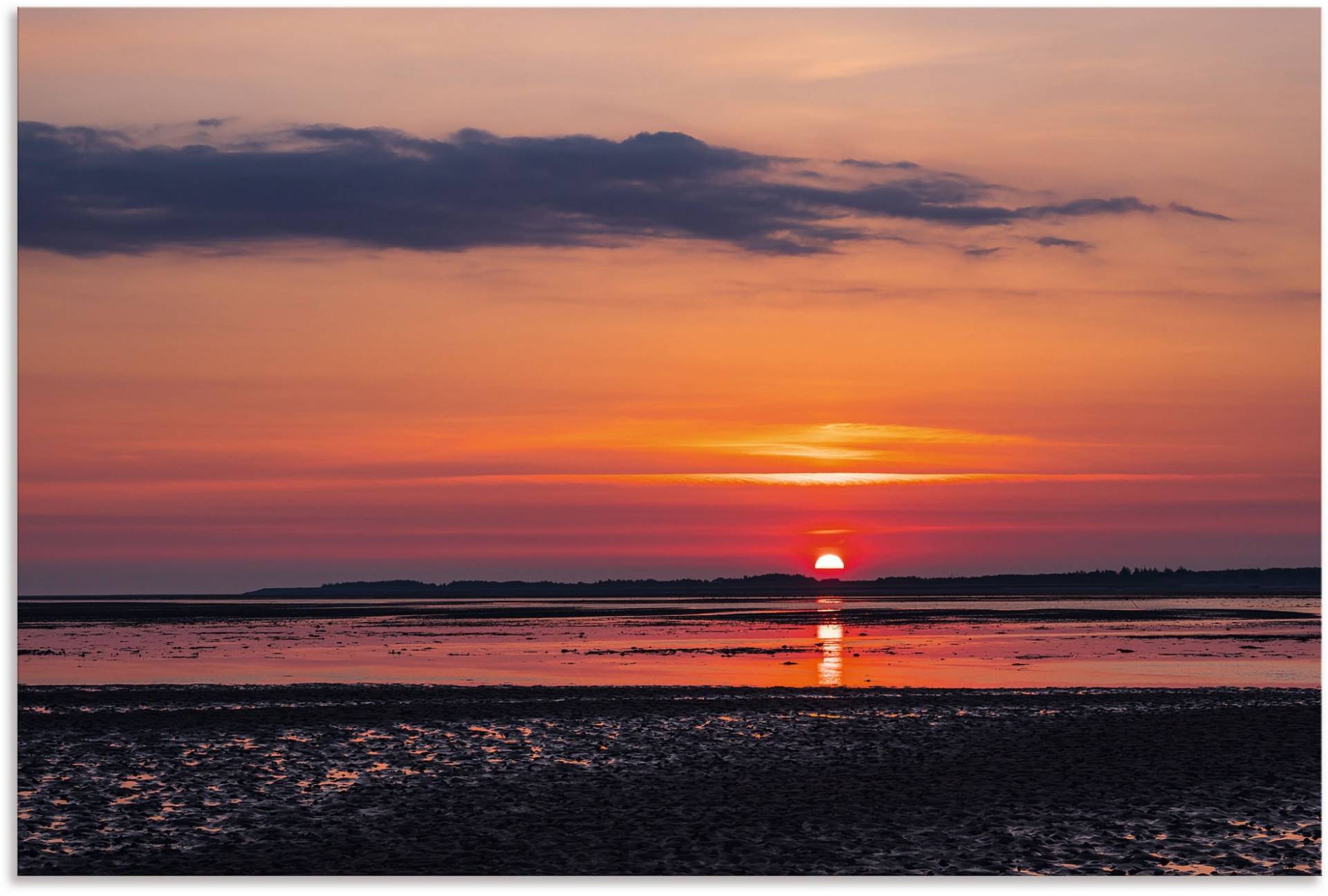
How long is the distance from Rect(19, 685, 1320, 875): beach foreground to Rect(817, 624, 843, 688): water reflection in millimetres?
8169

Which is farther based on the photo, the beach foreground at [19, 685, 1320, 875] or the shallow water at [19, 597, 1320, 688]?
the shallow water at [19, 597, 1320, 688]

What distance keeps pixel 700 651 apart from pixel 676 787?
37.3 meters

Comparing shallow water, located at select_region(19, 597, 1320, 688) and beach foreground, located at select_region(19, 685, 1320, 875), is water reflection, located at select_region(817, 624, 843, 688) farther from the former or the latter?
beach foreground, located at select_region(19, 685, 1320, 875)

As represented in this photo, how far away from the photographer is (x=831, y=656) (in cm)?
5456

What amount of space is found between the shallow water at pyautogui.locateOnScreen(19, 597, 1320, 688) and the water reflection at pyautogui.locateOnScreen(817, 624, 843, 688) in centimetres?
10

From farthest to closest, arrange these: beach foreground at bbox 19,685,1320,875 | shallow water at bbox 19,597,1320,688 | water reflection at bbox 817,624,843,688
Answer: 1. shallow water at bbox 19,597,1320,688
2. water reflection at bbox 817,624,843,688
3. beach foreground at bbox 19,685,1320,875

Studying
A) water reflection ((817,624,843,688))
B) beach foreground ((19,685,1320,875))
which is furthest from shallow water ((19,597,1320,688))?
beach foreground ((19,685,1320,875))

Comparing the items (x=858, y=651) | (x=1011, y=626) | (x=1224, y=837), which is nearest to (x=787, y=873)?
(x=1224, y=837)

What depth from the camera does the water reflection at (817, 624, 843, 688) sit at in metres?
42.6

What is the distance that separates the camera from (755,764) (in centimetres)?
2400

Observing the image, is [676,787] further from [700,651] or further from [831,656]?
[700,651]

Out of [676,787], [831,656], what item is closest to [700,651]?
[831,656]

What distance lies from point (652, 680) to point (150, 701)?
14123 mm

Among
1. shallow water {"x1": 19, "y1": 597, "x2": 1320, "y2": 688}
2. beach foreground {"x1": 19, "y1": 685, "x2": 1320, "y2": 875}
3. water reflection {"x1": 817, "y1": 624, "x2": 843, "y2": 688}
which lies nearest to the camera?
beach foreground {"x1": 19, "y1": 685, "x2": 1320, "y2": 875}
